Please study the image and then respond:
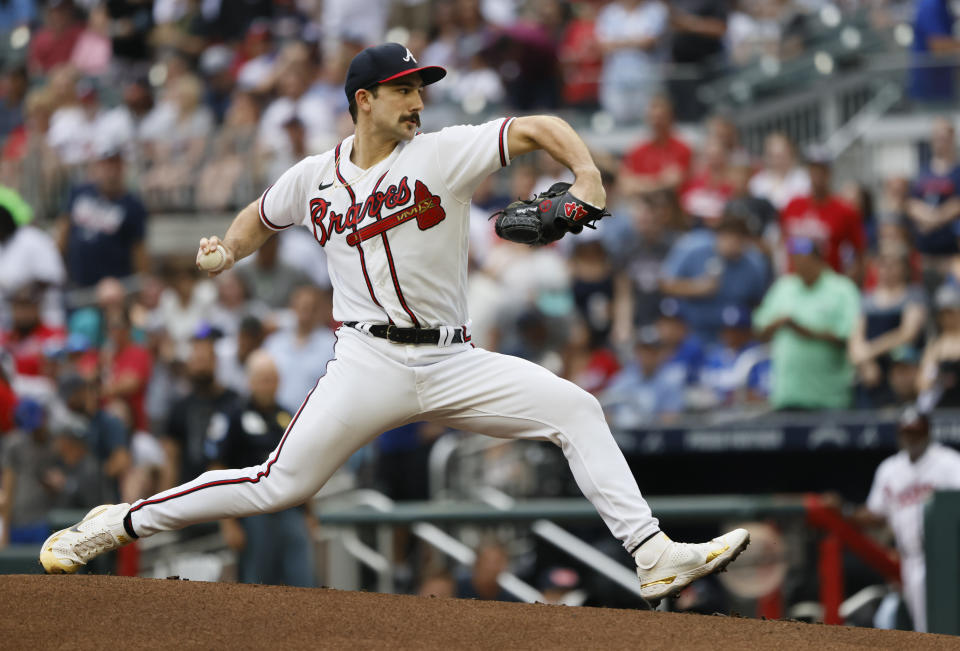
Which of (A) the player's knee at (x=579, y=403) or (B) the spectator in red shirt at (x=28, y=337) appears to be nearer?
(A) the player's knee at (x=579, y=403)

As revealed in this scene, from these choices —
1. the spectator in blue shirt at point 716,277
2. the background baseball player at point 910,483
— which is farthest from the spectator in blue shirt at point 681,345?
the background baseball player at point 910,483

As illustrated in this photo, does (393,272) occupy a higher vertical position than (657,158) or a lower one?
higher

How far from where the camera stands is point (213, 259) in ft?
17.2

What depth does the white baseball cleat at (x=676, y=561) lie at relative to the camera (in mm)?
5059

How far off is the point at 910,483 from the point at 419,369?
4.31 m

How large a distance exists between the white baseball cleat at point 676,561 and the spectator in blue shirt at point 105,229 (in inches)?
297

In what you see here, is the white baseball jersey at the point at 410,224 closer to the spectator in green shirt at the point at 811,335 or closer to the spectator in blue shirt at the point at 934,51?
the spectator in green shirt at the point at 811,335

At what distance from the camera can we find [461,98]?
44.7 ft

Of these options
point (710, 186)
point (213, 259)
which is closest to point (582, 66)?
point (710, 186)

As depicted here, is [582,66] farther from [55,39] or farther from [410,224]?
[410,224]

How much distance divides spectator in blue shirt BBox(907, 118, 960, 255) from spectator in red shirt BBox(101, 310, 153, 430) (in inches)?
222

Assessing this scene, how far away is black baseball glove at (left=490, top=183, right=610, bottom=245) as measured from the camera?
4637 millimetres

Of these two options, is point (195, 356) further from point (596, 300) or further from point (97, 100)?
point (97, 100)

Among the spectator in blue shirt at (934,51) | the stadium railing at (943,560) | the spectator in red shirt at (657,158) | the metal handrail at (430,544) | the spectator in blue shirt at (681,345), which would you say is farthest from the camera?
the spectator in blue shirt at (934,51)
